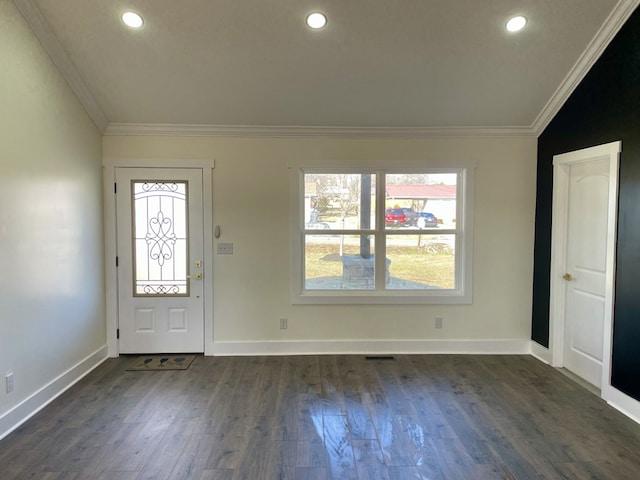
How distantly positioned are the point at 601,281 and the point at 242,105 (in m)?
3.61

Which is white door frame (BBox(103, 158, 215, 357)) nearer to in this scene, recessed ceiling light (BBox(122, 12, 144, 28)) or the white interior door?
recessed ceiling light (BBox(122, 12, 144, 28))

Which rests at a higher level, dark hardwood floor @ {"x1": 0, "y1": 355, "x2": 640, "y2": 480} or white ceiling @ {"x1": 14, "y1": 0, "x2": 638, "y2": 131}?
white ceiling @ {"x1": 14, "y1": 0, "x2": 638, "y2": 131}

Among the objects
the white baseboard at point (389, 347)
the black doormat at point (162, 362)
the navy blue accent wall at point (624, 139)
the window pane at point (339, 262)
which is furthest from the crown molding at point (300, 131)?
the black doormat at point (162, 362)

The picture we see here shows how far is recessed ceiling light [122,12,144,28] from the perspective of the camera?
9.01 ft

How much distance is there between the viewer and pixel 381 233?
4164 mm

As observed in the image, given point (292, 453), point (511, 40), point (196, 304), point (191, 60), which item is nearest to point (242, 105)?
point (191, 60)

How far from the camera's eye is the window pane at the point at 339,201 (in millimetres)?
4148

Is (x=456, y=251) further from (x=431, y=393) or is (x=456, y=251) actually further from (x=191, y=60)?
(x=191, y=60)

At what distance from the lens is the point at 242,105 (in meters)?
3.65

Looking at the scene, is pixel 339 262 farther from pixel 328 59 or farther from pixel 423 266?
pixel 328 59

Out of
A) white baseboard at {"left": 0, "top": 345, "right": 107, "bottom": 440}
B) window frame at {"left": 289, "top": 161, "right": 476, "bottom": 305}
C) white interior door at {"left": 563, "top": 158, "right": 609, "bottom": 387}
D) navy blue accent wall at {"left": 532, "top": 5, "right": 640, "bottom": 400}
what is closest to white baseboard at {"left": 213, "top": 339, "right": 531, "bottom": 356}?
window frame at {"left": 289, "top": 161, "right": 476, "bottom": 305}

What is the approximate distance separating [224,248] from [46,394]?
1.92 meters

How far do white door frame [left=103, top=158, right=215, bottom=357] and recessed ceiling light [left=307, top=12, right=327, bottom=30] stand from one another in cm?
175

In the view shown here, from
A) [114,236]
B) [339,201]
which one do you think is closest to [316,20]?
[339,201]
